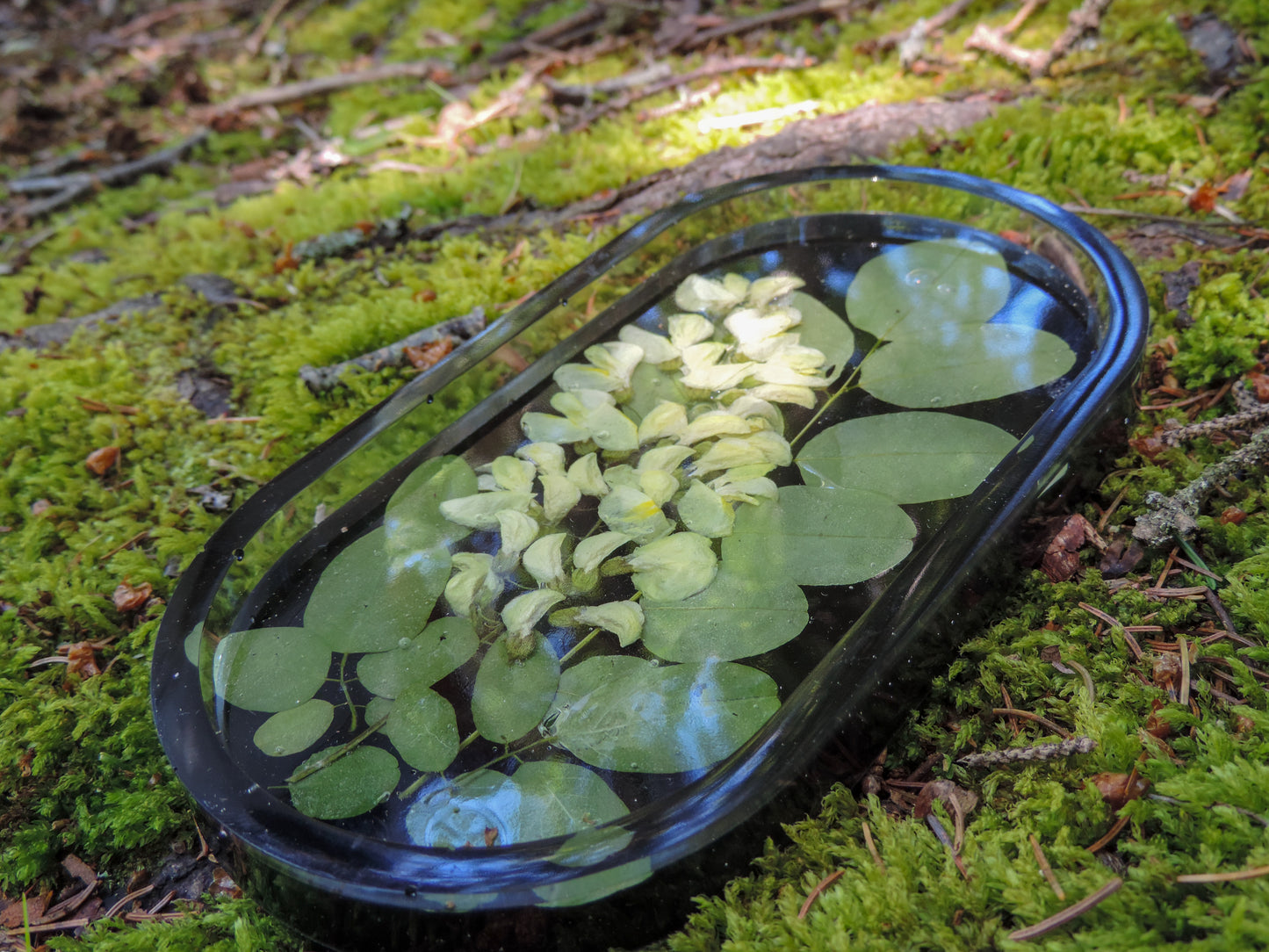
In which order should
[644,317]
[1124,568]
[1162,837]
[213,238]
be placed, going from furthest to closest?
1. [213,238]
2. [644,317]
3. [1124,568]
4. [1162,837]

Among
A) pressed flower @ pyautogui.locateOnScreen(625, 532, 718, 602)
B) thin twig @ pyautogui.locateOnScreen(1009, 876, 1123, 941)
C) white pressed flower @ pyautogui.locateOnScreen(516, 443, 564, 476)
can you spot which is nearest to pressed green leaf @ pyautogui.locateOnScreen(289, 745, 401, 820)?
pressed flower @ pyautogui.locateOnScreen(625, 532, 718, 602)

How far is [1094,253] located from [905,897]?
137cm

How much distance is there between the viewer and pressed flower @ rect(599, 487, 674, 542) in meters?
1.53

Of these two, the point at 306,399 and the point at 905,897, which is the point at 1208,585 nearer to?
the point at 905,897

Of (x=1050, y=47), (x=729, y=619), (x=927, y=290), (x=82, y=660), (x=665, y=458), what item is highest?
(x=1050, y=47)

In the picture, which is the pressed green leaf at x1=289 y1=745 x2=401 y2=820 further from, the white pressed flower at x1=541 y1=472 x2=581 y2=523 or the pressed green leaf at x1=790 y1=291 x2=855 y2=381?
the pressed green leaf at x1=790 y1=291 x2=855 y2=381

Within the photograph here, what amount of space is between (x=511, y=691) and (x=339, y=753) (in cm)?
28

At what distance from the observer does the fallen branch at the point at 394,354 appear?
2.10m

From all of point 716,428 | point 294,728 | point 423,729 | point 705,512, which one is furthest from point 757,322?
point 294,728

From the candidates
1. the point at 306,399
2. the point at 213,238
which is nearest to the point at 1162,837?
the point at 306,399

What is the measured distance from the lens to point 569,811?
1.17m

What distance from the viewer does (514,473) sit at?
1655mm

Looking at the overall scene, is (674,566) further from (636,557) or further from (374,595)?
(374,595)

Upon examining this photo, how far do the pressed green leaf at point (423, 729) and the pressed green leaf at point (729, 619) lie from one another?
0.34 meters
